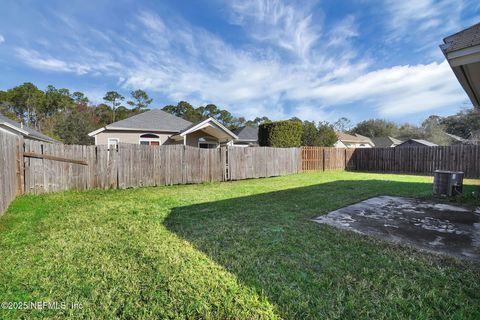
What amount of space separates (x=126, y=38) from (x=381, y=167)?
19035mm

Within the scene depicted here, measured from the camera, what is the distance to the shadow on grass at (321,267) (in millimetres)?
2131

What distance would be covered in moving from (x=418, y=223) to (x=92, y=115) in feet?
140

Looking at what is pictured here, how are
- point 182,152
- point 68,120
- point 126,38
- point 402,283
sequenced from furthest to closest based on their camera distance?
point 68,120 < point 126,38 < point 182,152 < point 402,283

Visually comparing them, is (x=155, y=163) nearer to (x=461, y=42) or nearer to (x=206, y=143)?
(x=206, y=143)

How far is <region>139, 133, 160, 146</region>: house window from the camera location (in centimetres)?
1675

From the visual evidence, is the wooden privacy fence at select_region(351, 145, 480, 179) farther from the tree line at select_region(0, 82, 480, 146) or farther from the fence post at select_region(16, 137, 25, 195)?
the fence post at select_region(16, 137, 25, 195)

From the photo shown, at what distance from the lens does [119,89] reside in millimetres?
40906

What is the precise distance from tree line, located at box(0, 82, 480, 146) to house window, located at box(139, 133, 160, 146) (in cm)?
963

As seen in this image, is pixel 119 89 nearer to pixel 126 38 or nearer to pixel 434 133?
pixel 126 38

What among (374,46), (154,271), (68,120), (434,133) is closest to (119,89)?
(68,120)

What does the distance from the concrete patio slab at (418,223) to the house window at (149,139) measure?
1445cm

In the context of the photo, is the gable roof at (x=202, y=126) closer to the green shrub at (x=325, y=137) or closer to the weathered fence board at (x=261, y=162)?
the weathered fence board at (x=261, y=162)

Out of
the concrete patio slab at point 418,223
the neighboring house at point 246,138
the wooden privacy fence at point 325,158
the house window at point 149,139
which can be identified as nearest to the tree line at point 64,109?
the neighboring house at point 246,138

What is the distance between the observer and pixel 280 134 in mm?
17344
